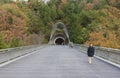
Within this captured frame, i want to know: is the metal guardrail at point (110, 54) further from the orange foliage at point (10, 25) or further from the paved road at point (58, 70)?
the orange foliage at point (10, 25)

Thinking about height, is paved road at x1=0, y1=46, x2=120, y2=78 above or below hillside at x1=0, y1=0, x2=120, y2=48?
below

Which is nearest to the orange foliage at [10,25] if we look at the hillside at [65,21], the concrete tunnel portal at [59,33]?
the hillside at [65,21]

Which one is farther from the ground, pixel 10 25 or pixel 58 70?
pixel 10 25

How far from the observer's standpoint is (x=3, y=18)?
80312 mm


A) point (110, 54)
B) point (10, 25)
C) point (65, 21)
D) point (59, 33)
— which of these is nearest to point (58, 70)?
point (110, 54)

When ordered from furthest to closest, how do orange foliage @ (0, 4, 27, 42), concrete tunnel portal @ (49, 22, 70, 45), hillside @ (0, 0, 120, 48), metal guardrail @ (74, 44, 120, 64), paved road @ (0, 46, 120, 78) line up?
concrete tunnel portal @ (49, 22, 70, 45)
hillside @ (0, 0, 120, 48)
orange foliage @ (0, 4, 27, 42)
metal guardrail @ (74, 44, 120, 64)
paved road @ (0, 46, 120, 78)

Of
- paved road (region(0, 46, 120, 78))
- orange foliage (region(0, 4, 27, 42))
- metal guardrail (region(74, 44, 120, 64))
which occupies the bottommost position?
paved road (region(0, 46, 120, 78))

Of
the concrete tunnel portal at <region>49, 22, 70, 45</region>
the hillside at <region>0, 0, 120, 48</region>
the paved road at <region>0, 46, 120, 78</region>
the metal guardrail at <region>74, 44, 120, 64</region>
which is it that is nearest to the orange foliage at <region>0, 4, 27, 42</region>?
the hillside at <region>0, 0, 120, 48</region>

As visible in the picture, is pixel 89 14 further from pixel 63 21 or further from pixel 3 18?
pixel 3 18

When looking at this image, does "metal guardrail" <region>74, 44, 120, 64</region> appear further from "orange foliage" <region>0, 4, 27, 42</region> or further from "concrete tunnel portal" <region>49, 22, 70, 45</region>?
"concrete tunnel portal" <region>49, 22, 70, 45</region>

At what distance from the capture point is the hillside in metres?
80.3

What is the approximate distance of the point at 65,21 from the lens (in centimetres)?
17262

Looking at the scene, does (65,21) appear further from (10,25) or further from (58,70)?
(58,70)

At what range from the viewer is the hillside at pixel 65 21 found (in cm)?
8031
